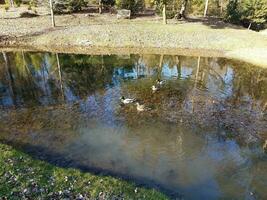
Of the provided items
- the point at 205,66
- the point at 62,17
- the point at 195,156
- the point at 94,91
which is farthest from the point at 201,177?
the point at 62,17

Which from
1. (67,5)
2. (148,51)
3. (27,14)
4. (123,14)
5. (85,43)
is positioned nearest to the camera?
(148,51)

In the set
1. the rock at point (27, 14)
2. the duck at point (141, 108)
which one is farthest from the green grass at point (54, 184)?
the rock at point (27, 14)

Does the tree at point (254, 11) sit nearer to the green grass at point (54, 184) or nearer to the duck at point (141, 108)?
the duck at point (141, 108)

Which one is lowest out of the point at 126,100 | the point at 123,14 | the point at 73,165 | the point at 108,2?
the point at 126,100

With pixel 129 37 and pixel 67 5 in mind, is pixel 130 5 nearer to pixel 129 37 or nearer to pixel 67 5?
pixel 67 5

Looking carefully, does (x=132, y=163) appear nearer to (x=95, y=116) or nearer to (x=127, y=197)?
(x=127, y=197)

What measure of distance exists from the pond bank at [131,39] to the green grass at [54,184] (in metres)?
30.1

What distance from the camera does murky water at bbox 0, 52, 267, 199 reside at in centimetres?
2058

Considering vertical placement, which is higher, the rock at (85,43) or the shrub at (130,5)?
the shrub at (130,5)

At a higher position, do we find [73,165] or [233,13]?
[233,13]

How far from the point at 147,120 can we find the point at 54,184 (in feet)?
38.2

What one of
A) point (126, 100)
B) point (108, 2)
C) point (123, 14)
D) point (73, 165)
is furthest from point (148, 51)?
point (73, 165)

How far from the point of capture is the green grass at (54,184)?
16.6m

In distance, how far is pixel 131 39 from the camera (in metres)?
50.4
